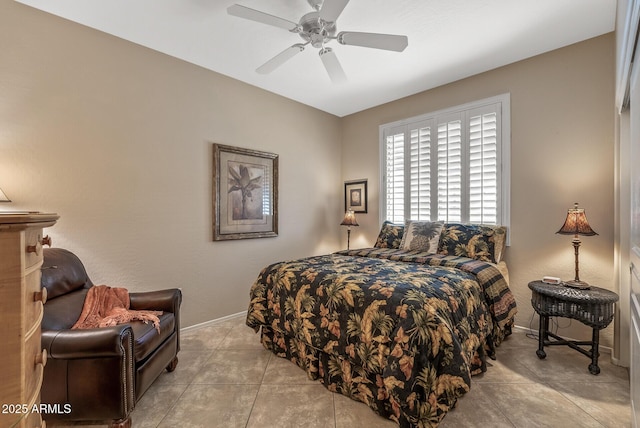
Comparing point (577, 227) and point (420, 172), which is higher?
point (420, 172)

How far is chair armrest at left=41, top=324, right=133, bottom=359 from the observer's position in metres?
1.48

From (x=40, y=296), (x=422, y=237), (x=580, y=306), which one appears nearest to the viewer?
(x=40, y=296)

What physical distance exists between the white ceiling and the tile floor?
2.83 meters

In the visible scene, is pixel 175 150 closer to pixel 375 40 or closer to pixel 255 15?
pixel 255 15

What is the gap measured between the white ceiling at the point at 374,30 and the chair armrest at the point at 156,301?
2247mm

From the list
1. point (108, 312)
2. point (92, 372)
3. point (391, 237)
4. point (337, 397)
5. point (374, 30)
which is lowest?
point (337, 397)

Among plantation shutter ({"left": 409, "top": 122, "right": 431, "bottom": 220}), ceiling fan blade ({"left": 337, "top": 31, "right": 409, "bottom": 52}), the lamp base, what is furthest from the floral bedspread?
ceiling fan blade ({"left": 337, "top": 31, "right": 409, "bottom": 52})

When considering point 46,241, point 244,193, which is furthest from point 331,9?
point 244,193

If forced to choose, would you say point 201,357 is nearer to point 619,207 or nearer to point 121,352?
point 121,352

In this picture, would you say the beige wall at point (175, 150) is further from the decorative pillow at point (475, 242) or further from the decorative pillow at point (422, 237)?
the decorative pillow at point (422, 237)

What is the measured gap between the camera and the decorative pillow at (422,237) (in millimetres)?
3107

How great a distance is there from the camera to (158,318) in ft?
6.57

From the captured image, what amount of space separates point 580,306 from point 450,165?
1.89m

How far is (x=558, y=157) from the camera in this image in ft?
9.02
